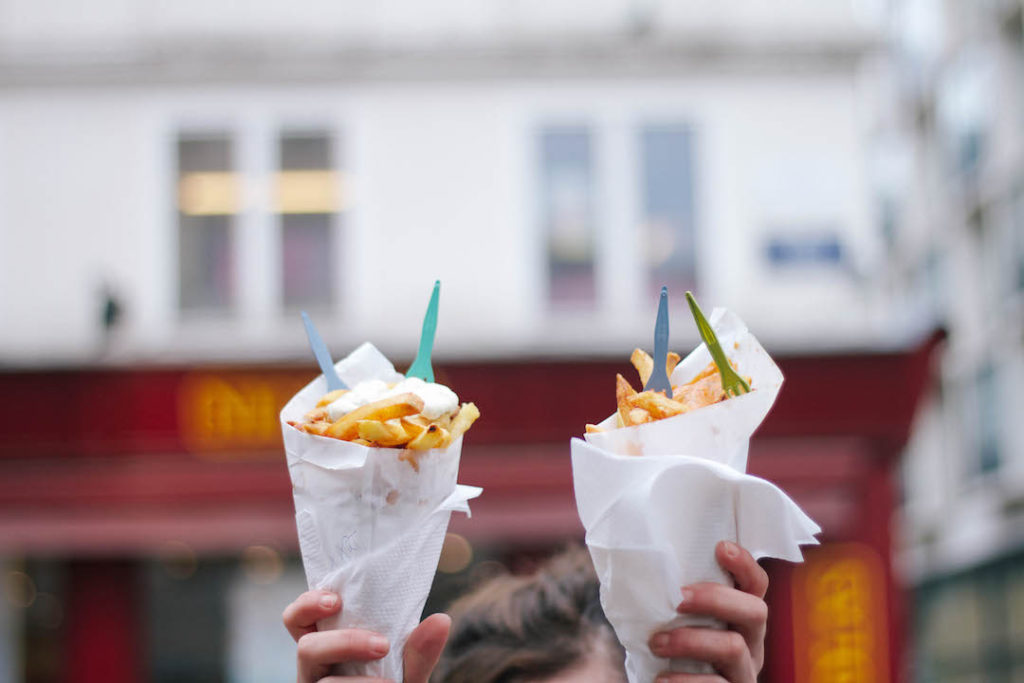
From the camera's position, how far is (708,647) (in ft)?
Answer: 5.22

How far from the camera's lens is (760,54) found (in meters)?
9.21

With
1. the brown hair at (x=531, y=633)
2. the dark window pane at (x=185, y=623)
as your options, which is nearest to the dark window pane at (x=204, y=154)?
the dark window pane at (x=185, y=623)

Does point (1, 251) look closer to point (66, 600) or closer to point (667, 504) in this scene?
point (66, 600)

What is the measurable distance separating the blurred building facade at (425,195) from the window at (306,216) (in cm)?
2

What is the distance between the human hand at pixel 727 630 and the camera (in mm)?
1593

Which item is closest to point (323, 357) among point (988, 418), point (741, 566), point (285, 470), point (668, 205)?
point (741, 566)

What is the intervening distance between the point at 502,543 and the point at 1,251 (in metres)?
4.51

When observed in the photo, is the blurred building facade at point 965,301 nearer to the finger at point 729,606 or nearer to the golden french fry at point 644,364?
the golden french fry at point 644,364

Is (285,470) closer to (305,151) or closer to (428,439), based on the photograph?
(305,151)

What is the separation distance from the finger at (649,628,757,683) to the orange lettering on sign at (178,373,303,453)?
283 inches

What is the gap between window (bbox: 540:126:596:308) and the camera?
909 centimetres

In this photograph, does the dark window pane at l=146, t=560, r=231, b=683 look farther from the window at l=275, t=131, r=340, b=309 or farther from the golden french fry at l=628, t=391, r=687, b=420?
the golden french fry at l=628, t=391, r=687, b=420

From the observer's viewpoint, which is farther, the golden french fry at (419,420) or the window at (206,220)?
the window at (206,220)

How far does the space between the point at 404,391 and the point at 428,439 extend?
0.09 meters
